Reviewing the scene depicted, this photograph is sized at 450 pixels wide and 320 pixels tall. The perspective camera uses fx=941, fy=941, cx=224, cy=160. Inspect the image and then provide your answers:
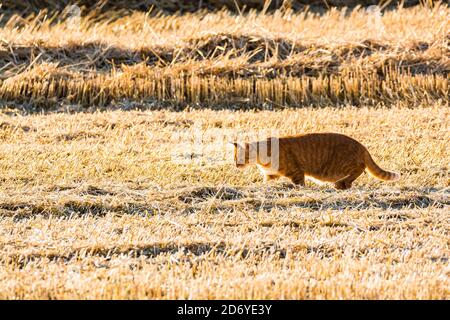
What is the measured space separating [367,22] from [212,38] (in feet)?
10.6

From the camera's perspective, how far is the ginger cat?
859 centimetres

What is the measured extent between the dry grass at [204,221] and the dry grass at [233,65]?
70.1 inches

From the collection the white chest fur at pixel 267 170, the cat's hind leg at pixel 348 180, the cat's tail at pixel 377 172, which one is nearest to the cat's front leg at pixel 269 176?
the white chest fur at pixel 267 170

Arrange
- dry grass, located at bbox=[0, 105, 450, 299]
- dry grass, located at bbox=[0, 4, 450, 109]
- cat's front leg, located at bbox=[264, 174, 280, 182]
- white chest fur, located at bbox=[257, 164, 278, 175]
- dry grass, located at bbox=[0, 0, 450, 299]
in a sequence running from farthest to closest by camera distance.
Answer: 1. dry grass, located at bbox=[0, 4, 450, 109]
2. cat's front leg, located at bbox=[264, 174, 280, 182]
3. white chest fur, located at bbox=[257, 164, 278, 175]
4. dry grass, located at bbox=[0, 0, 450, 299]
5. dry grass, located at bbox=[0, 105, 450, 299]

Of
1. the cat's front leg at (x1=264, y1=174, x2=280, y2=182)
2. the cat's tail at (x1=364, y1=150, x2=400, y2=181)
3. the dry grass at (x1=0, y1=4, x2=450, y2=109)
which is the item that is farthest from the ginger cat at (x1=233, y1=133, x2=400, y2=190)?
the dry grass at (x1=0, y1=4, x2=450, y2=109)

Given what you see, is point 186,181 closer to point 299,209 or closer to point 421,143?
point 299,209

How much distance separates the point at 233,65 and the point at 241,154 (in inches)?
219

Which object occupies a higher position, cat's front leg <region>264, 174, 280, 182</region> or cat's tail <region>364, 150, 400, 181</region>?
cat's tail <region>364, 150, 400, 181</region>

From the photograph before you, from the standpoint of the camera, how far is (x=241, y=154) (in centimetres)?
870

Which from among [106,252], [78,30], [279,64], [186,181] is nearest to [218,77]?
[279,64]

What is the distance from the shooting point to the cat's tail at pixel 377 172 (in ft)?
28.5

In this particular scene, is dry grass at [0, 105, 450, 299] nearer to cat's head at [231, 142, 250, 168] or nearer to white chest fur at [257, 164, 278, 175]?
white chest fur at [257, 164, 278, 175]

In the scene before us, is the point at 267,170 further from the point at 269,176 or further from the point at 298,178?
the point at 298,178

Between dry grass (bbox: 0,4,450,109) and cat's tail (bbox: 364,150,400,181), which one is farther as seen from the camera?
dry grass (bbox: 0,4,450,109)
